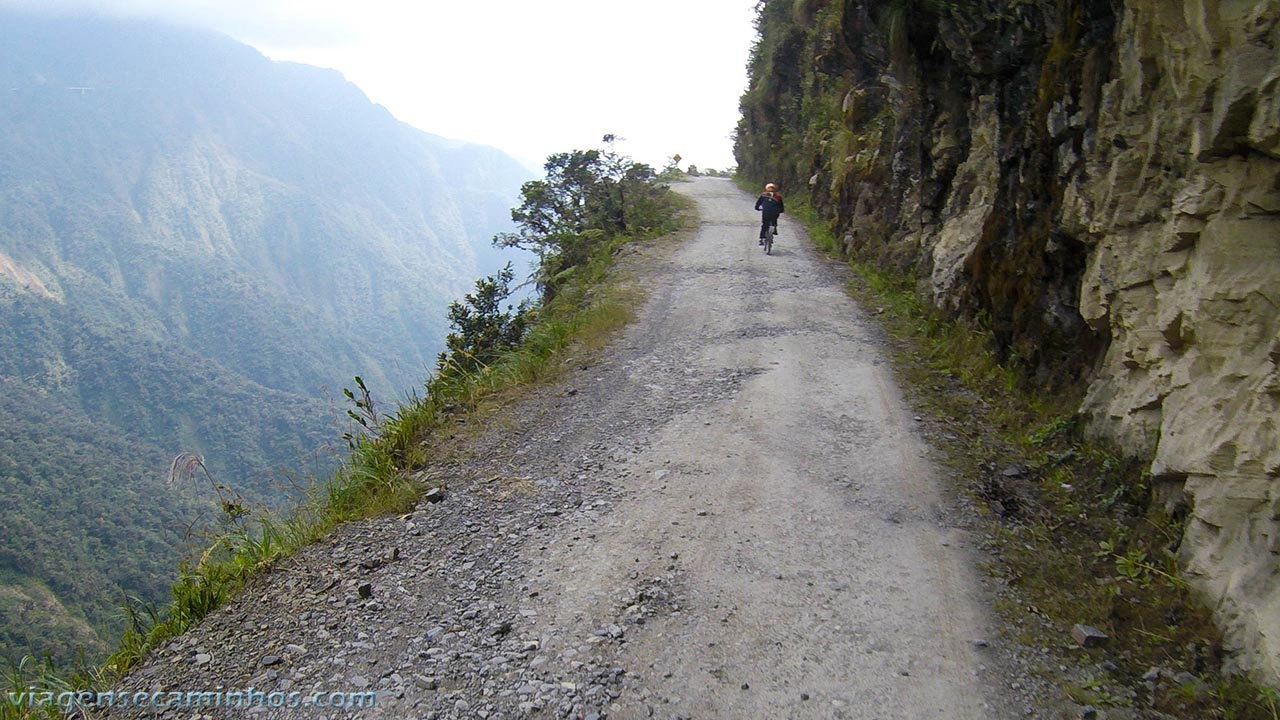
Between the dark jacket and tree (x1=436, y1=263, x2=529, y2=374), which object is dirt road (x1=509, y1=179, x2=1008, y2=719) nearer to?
tree (x1=436, y1=263, x2=529, y2=374)

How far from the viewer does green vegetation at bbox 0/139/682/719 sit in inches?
193

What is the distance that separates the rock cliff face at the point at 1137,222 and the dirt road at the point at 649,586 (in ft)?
4.81

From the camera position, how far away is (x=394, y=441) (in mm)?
7293

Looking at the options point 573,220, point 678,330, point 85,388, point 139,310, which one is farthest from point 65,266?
point 678,330

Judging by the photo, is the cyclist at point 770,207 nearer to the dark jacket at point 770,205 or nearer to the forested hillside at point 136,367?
the dark jacket at point 770,205

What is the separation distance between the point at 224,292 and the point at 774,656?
175974 mm

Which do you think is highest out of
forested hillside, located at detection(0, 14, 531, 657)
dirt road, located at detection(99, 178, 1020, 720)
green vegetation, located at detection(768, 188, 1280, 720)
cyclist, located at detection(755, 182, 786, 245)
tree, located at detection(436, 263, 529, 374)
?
cyclist, located at detection(755, 182, 786, 245)

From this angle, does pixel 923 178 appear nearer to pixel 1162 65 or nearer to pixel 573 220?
pixel 1162 65

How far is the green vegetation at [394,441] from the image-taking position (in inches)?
193

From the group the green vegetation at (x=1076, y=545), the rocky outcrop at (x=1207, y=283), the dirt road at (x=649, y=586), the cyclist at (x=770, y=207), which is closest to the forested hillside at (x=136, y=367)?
the dirt road at (x=649, y=586)

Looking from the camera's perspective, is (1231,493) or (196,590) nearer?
(1231,493)

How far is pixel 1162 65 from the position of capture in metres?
5.18

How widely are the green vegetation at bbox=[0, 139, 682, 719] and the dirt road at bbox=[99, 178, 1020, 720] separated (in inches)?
14.0

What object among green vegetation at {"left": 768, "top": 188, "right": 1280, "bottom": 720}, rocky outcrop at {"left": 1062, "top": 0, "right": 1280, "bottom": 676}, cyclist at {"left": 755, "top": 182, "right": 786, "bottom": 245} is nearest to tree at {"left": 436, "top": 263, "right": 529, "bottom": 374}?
cyclist at {"left": 755, "top": 182, "right": 786, "bottom": 245}
